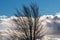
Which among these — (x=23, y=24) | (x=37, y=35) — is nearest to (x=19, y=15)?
(x=23, y=24)

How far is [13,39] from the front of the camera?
25.8 meters

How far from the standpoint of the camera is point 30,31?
961 inches

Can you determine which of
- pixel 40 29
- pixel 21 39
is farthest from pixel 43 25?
pixel 21 39

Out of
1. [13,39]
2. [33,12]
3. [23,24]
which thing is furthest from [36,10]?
[13,39]

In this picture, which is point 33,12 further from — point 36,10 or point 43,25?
point 43,25

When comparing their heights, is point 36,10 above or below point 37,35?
above

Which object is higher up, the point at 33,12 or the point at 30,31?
the point at 33,12

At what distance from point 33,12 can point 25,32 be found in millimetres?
2071

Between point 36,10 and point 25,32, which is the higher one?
point 36,10

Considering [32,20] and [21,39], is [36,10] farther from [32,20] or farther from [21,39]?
[21,39]

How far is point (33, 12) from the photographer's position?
24453mm

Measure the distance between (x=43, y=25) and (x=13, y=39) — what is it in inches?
132

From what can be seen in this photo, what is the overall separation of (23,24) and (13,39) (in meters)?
2.27

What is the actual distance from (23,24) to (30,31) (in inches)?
37.9
